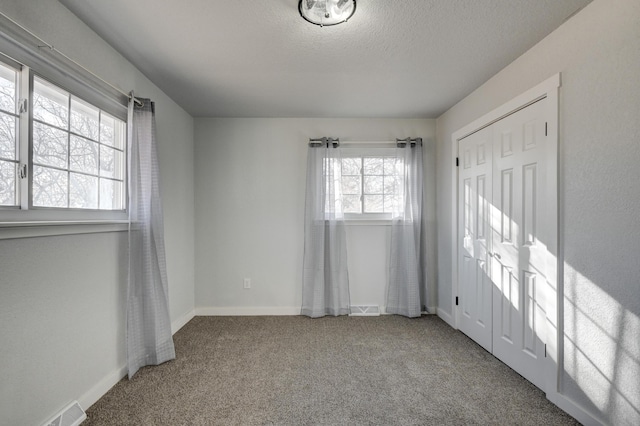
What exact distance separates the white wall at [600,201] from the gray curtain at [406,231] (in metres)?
1.67

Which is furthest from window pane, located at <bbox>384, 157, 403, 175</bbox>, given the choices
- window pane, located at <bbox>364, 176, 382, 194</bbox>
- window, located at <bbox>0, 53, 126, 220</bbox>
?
window, located at <bbox>0, 53, 126, 220</bbox>

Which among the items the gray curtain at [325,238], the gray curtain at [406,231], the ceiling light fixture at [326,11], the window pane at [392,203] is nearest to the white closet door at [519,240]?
the gray curtain at [406,231]

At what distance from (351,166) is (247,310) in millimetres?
2184

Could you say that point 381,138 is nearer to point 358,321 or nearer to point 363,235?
point 363,235

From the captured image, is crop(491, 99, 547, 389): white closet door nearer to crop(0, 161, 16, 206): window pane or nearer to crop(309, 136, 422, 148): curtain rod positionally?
crop(309, 136, 422, 148): curtain rod

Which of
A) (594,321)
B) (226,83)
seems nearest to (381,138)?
(226,83)

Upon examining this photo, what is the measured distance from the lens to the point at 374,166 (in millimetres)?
3695

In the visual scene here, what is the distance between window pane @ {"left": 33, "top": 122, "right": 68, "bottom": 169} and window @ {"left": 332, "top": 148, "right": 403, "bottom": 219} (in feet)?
8.65

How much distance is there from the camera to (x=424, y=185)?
3639 mm

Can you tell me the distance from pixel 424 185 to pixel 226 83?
8.10 feet

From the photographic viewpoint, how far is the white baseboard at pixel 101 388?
6.11 feet

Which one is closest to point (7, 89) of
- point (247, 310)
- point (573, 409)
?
point (247, 310)

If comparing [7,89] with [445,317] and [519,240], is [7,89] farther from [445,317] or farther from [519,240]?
[445,317]

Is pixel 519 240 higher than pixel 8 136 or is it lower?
lower
